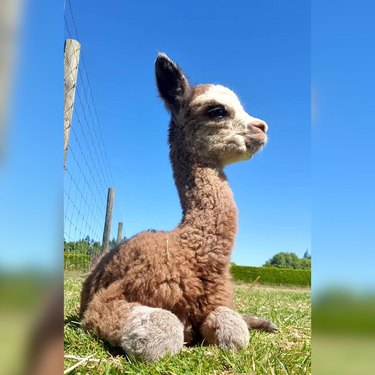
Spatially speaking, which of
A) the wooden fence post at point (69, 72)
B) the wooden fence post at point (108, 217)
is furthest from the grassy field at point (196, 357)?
the wooden fence post at point (69, 72)

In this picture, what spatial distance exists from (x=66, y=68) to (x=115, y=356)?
2.19ft

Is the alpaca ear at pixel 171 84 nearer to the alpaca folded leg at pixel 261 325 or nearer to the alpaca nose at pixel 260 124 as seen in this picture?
the alpaca nose at pixel 260 124

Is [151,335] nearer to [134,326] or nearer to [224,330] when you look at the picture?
[134,326]

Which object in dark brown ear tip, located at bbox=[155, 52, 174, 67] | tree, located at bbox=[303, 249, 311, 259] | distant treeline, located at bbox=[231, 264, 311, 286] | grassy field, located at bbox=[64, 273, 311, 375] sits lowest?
grassy field, located at bbox=[64, 273, 311, 375]

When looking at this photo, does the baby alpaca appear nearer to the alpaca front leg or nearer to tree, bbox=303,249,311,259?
the alpaca front leg

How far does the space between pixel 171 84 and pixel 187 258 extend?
514 mm

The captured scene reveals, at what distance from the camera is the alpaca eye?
1390 mm

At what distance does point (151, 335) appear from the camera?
3.45ft

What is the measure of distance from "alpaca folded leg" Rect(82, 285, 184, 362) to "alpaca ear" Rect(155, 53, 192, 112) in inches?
22.9

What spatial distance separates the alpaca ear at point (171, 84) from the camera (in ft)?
4.20

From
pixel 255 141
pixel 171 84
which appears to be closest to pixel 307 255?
pixel 255 141

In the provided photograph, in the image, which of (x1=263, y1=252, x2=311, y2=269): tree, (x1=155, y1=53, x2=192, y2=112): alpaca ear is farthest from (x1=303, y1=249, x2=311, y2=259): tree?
(x1=155, y1=53, x2=192, y2=112): alpaca ear

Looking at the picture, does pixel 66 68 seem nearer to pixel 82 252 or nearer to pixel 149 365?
pixel 82 252

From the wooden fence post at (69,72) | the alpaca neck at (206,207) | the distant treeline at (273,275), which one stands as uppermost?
the wooden fence post at (69,72)
